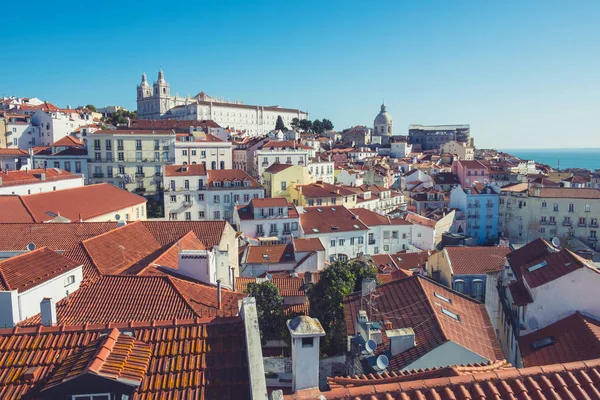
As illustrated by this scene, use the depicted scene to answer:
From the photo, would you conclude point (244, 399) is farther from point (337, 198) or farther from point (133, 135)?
point (133, 135)

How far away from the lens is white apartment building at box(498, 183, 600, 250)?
50812 millimetres

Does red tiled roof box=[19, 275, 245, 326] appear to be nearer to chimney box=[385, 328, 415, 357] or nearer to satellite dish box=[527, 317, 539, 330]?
chimney box=[385, 328, 415, 357]

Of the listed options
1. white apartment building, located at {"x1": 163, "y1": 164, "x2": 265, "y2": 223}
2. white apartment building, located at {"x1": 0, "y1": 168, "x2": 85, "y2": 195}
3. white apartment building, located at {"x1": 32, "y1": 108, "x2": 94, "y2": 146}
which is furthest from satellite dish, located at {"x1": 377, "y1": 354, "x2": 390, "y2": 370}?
white apartment building, located at {"x1": 32, "y1": 108, "x2": 94, "y2": 146}

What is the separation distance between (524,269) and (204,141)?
5144 centimetres

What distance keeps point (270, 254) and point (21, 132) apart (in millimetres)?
62856

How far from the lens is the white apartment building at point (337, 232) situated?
137 ft

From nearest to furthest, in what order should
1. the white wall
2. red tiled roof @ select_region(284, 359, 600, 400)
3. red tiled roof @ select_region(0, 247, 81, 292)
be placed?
red tiled roof @ select_region(284, 359, 600, 400)
red tiled roof @ select_region(0, 247, 81, 292)
the white wall

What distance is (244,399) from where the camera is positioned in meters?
6.21

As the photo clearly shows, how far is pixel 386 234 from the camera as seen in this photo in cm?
4525

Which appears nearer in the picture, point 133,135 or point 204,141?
point 133,135

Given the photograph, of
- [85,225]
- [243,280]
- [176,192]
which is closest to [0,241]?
[85,225]

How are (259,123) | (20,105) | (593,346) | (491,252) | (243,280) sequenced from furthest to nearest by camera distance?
(259,123) < (20,105) < (491,252) < (243,280) < (593,346)

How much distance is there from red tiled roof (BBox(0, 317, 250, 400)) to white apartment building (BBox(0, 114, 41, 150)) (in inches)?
3187

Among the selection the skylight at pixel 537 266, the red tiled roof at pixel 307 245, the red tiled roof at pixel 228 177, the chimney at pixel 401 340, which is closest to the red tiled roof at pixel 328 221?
the red tiled roof at pixel 307 245
